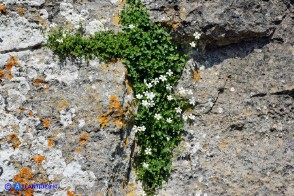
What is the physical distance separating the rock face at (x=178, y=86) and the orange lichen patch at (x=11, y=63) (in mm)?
23

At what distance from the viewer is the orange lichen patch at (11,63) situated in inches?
163

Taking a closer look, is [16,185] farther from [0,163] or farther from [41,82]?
[41,82]

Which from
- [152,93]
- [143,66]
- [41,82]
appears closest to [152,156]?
[152,93]

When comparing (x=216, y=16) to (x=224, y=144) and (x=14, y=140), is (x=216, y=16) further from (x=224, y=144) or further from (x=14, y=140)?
(x=14, y=140)

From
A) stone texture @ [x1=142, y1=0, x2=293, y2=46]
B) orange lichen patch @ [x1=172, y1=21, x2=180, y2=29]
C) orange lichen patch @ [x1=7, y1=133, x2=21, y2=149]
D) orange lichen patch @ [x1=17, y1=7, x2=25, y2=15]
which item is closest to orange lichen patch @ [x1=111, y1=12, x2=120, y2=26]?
stone texture @ [x1=142, y1=0, x2=293, y2=46]

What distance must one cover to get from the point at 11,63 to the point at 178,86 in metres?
1.75

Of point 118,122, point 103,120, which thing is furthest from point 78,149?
point 118,122

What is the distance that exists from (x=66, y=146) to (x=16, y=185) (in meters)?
0.58

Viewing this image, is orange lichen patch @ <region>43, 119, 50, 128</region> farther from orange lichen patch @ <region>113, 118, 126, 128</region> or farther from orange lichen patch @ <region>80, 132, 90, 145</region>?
orange lichen patch @ <region>113, 118, 126, 128</region>

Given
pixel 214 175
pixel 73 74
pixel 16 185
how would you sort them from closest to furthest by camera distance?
1. pixel 16 185
2. pixel 73 74
3. pixel 214 175

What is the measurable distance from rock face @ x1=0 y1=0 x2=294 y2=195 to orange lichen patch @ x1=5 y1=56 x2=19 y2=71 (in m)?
0.02

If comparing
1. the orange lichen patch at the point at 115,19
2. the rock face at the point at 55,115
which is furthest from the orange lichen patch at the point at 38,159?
the orange lichen patch at the point at 115,19

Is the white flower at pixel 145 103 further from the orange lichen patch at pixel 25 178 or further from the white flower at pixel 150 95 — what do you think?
the orange lichen patch at pixel 25 178

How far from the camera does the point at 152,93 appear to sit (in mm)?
4469
